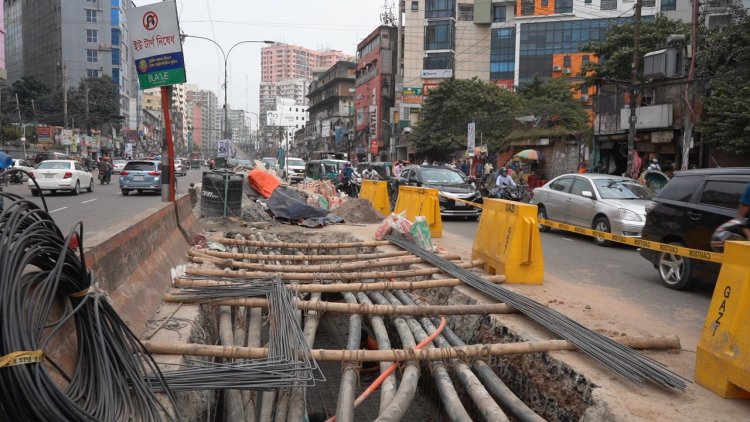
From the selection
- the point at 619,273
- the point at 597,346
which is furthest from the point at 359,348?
the point at 619,273

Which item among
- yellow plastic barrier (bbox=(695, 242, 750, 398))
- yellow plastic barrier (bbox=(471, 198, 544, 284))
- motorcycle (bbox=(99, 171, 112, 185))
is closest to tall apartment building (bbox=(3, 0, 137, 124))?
motorcycle (bbox=(99, 171, 112, 185))

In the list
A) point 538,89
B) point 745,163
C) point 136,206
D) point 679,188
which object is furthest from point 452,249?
point 538,89

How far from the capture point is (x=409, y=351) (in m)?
4.23

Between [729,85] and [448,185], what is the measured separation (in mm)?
9744

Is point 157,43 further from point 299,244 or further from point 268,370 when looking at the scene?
point 268,370

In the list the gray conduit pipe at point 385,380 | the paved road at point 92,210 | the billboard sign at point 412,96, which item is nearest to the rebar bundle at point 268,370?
the gray conduit pipe at point 385,380

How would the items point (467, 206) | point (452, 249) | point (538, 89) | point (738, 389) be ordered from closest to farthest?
point (738, 389) < point (452, 249) < point (467, 206) < point (538, 89)

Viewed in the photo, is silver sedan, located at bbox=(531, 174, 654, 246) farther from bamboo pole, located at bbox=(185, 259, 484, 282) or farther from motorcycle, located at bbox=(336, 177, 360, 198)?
motorcycle, located at bbox=(336, 177, 360, 198)

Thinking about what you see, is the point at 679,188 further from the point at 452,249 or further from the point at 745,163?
the point at 745,163

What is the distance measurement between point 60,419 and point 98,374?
0.60 m

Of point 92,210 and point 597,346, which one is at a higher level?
point 597,346

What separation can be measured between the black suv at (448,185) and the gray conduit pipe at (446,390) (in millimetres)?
10848

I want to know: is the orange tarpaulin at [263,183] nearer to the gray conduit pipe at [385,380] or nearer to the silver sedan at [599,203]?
the silver sedan at [599,203]

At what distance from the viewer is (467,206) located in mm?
16578
